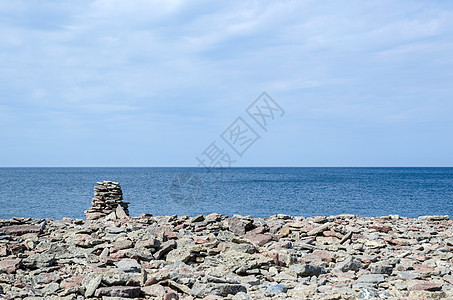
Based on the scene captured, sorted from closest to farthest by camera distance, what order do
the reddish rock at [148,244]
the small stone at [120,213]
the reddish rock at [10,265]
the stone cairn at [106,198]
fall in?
the reddish rock at [10,265]
the reddish rock at [148,244]
the small stone at [120,213]
the stone cairn at [106,198]

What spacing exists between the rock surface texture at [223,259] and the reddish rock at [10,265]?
0.8 inches

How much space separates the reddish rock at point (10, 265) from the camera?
28.9ft

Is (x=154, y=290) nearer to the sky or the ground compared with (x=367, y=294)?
nearer to the ground

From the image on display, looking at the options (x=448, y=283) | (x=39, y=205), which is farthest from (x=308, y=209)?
(x=448, y=283)

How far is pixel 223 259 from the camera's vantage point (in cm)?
952

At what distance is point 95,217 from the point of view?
15.5m

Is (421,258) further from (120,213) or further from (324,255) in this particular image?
(120,213)

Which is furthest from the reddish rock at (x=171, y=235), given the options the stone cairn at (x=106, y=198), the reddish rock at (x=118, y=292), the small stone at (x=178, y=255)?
the stone cairn at (x=106, y=198)

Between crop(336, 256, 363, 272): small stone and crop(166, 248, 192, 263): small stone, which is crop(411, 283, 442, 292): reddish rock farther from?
crop(166, 248, 192, 263): small stone

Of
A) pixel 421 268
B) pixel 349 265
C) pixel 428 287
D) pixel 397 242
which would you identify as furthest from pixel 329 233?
pixel 428 287

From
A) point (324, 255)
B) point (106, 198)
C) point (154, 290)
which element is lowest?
point (154, 290)

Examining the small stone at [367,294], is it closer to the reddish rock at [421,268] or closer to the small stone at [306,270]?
the small stone at [306,270]

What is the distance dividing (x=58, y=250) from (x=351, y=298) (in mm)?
6765

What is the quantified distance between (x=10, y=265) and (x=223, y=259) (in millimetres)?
4532
